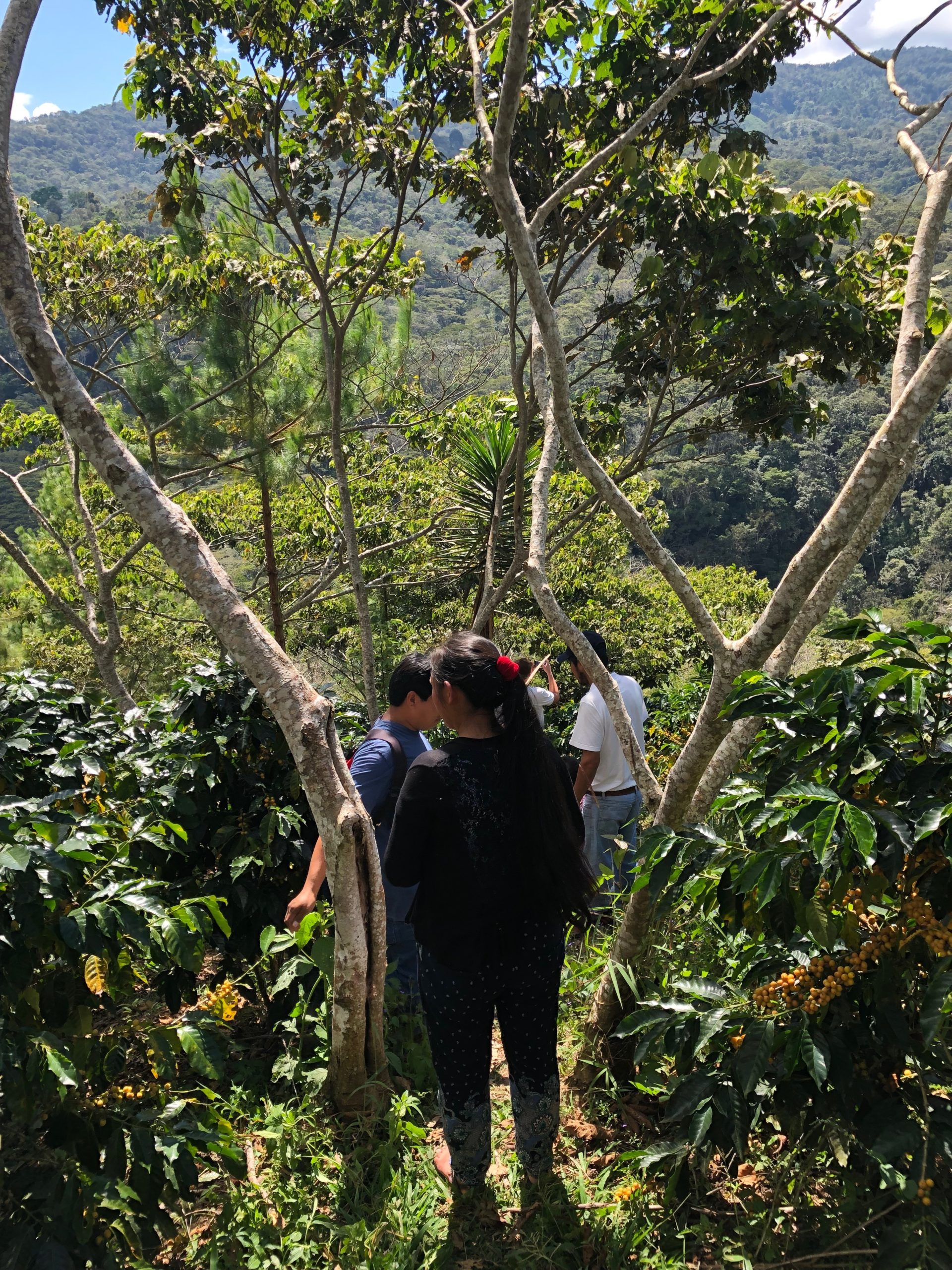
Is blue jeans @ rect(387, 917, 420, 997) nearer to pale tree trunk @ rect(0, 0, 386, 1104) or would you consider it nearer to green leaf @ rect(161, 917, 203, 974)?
pale tree trunk @ rect(0, 0, 386, 1104)

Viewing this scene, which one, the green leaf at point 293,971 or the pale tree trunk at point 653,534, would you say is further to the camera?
the green leaf at point 293,971

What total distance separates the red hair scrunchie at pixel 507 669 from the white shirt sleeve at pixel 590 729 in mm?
1583

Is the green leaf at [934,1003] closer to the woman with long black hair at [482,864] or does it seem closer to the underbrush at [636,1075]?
the underbrush at [636,1075]

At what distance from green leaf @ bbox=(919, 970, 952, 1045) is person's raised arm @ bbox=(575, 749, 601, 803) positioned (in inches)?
82.8

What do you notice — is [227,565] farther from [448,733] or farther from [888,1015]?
[888,1015]

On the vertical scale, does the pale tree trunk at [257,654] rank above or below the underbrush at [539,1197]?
above

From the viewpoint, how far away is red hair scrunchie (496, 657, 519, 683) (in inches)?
87.1

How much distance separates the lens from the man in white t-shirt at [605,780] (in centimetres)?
376

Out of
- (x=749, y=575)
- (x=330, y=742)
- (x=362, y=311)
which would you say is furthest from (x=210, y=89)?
(x=749, y=575)

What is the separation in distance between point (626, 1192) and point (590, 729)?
1.75 metres

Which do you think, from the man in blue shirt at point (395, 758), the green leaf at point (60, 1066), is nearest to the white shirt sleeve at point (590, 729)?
the man in blue shirt at point (395, 758)

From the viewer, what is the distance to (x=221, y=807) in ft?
10.3

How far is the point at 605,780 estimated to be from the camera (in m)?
3.85

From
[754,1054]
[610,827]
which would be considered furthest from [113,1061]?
[610,827]
